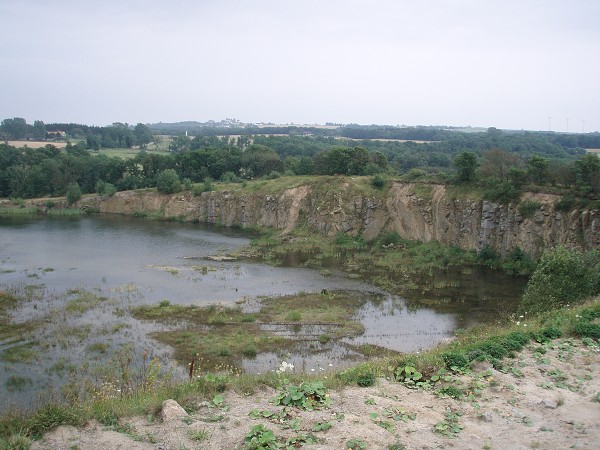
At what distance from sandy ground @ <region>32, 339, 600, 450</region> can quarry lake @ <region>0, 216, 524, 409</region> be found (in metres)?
4.86

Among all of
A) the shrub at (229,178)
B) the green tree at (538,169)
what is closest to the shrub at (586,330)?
the green tree at (538,169)

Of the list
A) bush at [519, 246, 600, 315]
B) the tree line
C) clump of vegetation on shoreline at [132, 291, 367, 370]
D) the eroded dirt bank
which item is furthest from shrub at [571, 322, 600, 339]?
the tree line

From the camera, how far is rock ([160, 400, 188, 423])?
10108mm

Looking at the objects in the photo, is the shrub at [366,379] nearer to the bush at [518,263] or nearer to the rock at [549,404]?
the rock at [549,404]

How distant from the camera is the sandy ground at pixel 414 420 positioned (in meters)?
9.41

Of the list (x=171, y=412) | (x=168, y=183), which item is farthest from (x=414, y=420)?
(x=168, y=183)

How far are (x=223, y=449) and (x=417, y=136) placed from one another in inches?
5869

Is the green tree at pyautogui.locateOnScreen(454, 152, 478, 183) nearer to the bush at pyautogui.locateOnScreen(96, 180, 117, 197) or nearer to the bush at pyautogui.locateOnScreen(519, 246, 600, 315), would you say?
the bush at pyautogui.locateOnScreen(519, 246, 600, 315)

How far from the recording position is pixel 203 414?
34.2 feet

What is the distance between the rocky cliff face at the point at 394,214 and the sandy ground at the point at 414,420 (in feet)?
75.2

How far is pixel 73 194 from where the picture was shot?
205 feet

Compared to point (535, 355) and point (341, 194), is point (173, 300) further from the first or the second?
point (341, 194)

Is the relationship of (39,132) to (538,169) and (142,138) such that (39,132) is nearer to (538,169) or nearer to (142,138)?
(142,138)

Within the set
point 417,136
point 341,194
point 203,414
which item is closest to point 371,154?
point 341,194
